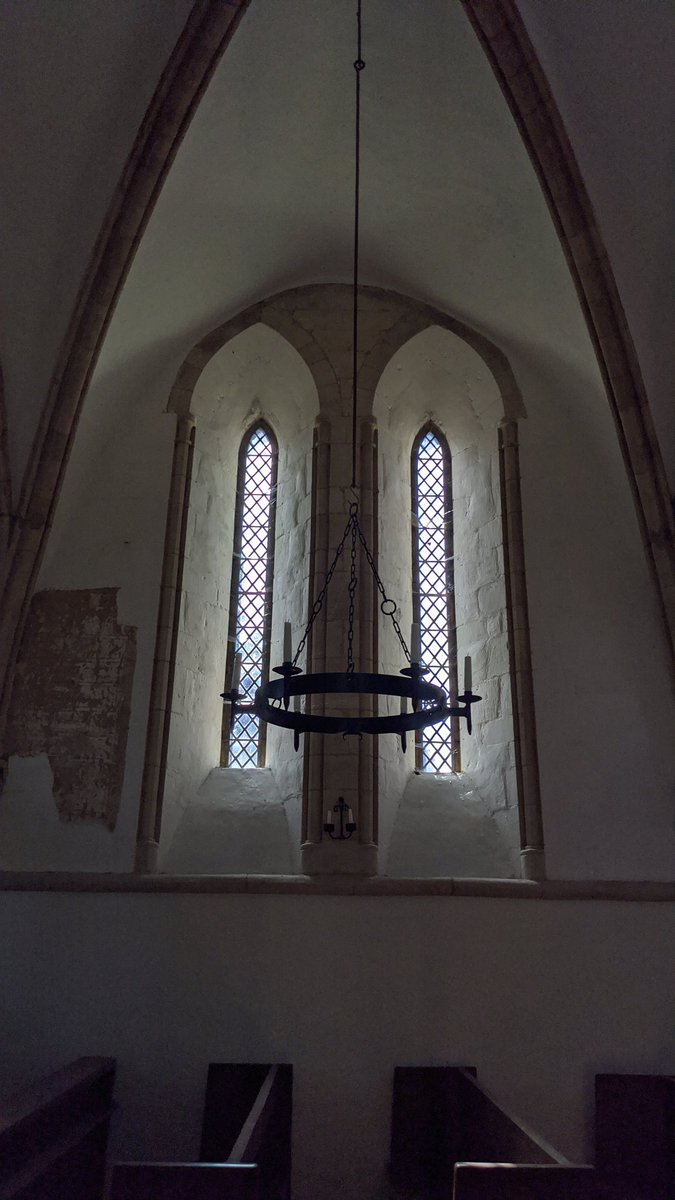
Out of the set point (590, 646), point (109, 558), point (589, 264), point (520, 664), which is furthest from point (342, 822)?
point (589, 264)

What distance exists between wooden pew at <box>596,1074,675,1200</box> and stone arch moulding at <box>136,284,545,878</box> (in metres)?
1.49

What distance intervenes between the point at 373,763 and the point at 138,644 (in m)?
2.16

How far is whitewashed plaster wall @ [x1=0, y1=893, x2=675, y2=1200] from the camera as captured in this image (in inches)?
244

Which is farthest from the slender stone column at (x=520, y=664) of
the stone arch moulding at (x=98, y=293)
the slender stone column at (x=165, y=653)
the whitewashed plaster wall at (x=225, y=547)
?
the stone arch moulding at (x=98, y=293)

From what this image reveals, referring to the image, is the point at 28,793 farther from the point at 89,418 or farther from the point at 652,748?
the point at 652,748

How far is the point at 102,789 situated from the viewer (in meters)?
7.03

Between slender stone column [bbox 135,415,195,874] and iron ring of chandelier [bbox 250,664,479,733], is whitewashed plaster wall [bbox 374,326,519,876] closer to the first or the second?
slender stone column [bbox 135,415,195,874]

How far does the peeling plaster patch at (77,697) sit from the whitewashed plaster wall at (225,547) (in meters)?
0.44

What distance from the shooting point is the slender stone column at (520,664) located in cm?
692

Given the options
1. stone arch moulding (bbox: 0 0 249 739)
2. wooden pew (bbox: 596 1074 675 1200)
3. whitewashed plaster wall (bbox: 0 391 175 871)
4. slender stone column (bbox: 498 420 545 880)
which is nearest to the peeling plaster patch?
whitewashed plaster wall (bbox: 0 391 175 871)

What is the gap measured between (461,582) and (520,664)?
Result: 1160 mm

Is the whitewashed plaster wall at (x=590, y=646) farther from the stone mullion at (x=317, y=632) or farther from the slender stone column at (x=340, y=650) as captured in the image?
the stone mullion at (x=317, y=632)

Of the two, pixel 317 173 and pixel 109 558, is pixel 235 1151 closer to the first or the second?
pixel 109 558

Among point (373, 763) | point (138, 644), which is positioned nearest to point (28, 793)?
point (138, 644)
